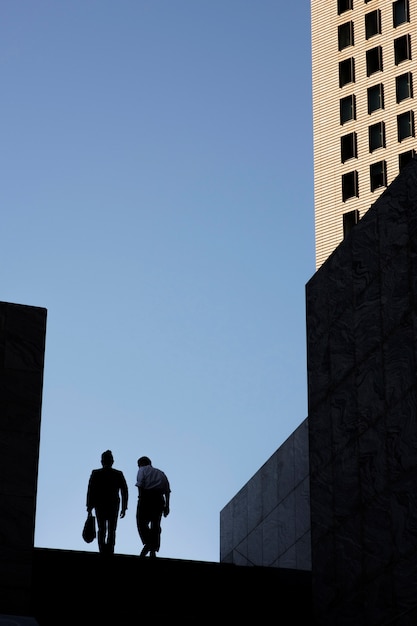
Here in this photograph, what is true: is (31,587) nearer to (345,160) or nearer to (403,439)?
(403,439)

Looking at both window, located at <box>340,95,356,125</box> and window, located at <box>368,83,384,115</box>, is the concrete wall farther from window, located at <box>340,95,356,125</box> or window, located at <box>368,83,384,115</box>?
→ window, located at <box>340,95,356,125</box>

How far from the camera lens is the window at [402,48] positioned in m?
68.2

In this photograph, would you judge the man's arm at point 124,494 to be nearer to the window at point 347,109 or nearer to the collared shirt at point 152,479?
the collared shirt at point 152,479

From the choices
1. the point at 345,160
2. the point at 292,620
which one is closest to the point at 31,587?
the point at 292,620

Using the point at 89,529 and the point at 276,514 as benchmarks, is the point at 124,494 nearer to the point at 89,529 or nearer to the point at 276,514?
the point at 89,529

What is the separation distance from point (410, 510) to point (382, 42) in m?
57.5

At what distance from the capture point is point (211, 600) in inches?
651

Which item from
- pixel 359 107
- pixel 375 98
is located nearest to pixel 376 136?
pixel 375 98

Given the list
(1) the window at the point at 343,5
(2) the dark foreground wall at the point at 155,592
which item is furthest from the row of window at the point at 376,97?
(2) the dark foreground wall at the point at 155,592

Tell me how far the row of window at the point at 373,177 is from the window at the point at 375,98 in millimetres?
3588

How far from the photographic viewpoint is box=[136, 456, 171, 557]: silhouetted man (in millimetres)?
20812

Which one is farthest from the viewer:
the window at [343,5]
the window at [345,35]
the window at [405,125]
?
the window at [343,5]

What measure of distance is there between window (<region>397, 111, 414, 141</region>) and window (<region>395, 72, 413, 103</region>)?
1008 millimetres

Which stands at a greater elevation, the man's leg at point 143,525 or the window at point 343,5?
the window at point 343,5
